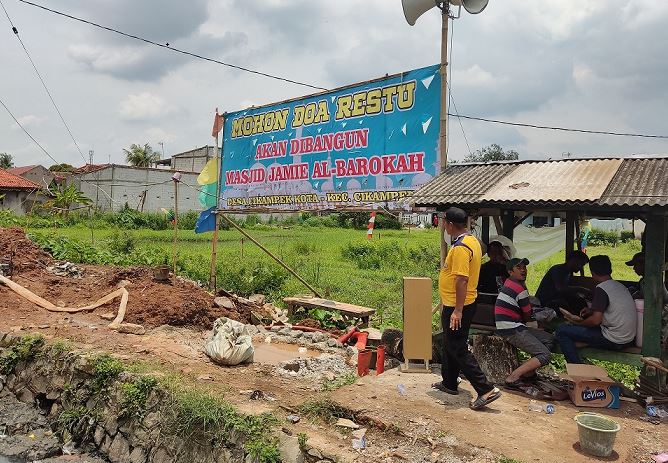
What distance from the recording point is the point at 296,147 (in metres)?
10.2

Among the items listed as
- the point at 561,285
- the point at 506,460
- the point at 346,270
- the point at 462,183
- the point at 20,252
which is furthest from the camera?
the point at 346,270

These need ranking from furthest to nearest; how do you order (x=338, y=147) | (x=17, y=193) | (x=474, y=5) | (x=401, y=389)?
(x=17, y=193) → (x=338, y=147) → (x=474, y=5) → (x=401, y=389)

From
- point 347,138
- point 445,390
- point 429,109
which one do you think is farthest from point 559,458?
point 347,138

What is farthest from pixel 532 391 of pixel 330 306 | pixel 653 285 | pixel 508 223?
pixel 330 306

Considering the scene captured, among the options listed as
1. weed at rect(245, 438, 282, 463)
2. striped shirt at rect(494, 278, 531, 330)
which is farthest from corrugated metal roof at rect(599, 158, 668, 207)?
weed at rect(245, 438, 282, 463)

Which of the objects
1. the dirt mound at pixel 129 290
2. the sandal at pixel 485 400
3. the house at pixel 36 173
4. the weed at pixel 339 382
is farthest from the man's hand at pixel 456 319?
the house at pixel 36 173

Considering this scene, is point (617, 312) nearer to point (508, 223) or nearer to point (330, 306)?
point (508, 223)

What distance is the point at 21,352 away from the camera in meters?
7.54

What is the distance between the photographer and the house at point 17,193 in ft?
113

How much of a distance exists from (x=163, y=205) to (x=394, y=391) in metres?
38.7

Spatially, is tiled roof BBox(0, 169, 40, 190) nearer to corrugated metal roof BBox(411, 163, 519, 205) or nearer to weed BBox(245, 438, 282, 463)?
corrugated metal roof BBox(411, 163, 519, 205)

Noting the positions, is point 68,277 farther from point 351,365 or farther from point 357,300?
point 351,365

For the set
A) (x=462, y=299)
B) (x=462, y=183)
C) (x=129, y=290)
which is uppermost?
(x=462, y=183)

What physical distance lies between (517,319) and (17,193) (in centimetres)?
3845
